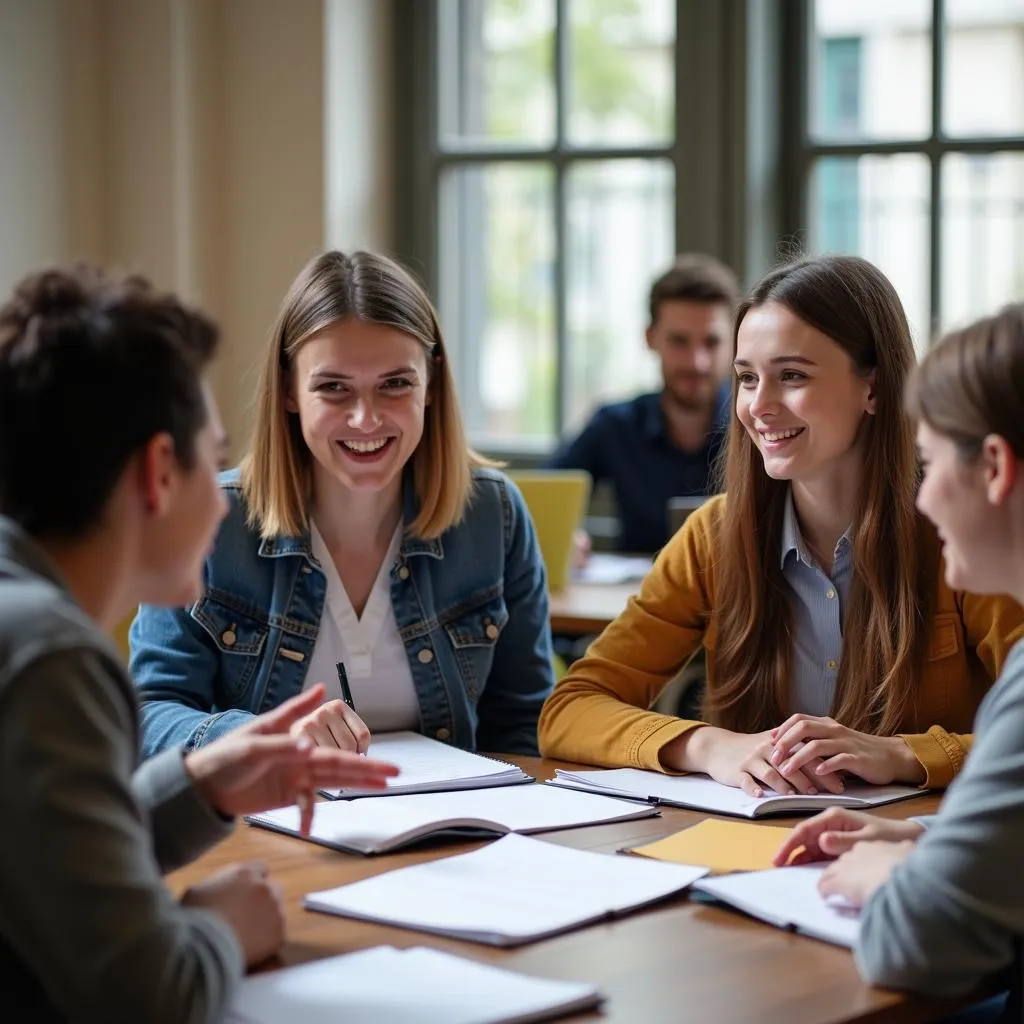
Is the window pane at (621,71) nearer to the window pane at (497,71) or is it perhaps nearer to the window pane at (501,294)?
the window pane at (497,71)

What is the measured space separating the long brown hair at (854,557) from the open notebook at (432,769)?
39cm

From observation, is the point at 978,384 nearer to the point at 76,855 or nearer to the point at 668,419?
the point at 76,855

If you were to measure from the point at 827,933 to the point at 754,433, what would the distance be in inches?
37.4

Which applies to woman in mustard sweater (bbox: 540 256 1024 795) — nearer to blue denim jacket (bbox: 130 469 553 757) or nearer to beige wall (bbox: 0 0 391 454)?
blue denim jacket (bbox: 130 469 553 757)

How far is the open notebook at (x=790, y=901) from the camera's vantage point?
4.54 ft

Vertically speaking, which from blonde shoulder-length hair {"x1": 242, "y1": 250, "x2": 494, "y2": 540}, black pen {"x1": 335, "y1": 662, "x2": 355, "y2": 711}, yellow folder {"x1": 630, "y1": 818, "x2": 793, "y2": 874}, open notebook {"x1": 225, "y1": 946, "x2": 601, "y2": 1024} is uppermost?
blonde shoulder-length hair {"x1": 242, "y1": 250, "x2": 494, "y2": 540}

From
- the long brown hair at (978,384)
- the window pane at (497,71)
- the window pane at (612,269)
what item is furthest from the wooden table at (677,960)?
the window pane at (497,71)

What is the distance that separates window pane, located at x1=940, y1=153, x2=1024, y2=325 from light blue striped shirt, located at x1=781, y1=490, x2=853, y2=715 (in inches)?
95.7

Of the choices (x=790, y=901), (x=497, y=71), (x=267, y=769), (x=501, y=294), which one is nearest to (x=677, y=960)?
(x=790, y=901)

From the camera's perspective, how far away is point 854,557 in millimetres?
2127

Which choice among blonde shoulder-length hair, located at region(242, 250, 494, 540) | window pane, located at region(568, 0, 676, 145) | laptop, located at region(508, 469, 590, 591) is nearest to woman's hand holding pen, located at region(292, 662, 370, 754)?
blonde shoulder-length hair, located at region(242, 250, 494, 540)

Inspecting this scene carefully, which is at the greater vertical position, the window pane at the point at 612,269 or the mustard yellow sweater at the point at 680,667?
the window pane at the point at 612,269

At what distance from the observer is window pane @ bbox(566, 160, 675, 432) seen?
4796mm

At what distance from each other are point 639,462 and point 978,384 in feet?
10.5
